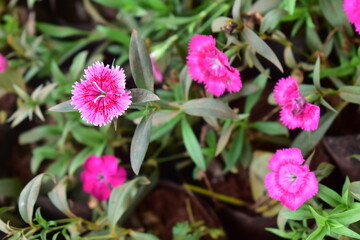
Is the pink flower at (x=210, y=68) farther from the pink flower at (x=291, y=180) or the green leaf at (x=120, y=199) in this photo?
the green leaf at (x=120, y=199)

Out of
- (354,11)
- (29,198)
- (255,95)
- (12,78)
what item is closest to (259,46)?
(354,11)

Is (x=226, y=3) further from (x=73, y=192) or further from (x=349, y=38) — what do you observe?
(x=73, y=192)

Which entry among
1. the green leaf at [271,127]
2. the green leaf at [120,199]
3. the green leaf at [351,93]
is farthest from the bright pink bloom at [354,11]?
the green leaf at [120,199]

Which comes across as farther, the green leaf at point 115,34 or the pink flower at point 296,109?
the green leaf at point 115,34

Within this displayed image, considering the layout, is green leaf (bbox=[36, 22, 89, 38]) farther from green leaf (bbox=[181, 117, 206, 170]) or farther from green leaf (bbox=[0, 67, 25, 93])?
green leaf (bbox=[181, 117, 206, 170])

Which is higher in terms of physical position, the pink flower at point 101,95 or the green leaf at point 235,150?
the pink flower at point 101,95

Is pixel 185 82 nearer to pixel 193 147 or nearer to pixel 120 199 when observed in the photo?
pixel 193 147

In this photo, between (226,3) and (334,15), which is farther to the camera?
(226,3)

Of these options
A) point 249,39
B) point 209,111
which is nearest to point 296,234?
point 209,111
